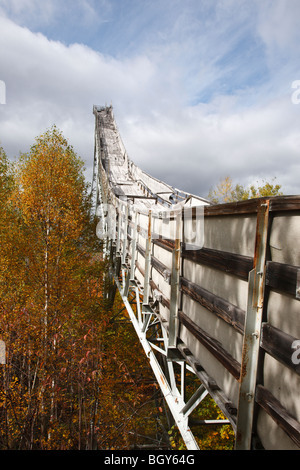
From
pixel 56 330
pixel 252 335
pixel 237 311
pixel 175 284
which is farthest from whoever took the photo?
pixel 56 330

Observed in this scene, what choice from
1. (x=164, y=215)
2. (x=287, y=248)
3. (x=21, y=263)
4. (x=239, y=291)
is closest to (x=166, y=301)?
(x=164, y=215)

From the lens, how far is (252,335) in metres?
1.97

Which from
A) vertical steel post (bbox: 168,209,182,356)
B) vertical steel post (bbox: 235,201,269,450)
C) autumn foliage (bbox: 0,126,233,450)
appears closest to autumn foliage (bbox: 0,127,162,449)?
autumn foliage (bbox: 0,126,233,450)

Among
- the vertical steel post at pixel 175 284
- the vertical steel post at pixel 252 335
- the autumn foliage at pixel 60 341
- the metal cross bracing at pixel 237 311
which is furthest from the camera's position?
the autumn foliage at pixel 60 341

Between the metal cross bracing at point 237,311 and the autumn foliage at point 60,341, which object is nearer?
the metal cross bracing at point 237,311

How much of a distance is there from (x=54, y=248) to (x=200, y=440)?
9.92 meters

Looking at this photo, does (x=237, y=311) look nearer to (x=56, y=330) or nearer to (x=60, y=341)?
(x=56, y=330)

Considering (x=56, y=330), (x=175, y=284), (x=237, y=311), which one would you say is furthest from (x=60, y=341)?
(x=237, y=311)

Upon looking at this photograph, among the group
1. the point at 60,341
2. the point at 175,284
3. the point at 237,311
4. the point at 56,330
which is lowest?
the point at 60,341

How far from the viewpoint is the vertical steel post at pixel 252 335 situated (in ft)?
6.24

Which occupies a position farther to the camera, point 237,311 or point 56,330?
point 56,330

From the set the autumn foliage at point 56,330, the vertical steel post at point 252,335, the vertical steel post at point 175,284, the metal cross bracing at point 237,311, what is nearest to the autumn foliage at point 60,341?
the autumn foliage at point 56,330

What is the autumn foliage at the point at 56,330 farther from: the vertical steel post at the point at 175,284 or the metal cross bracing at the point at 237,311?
the metal cross bracing at the point at 237,311

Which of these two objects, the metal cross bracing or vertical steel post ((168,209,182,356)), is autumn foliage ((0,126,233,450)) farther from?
the metal cross bracing
